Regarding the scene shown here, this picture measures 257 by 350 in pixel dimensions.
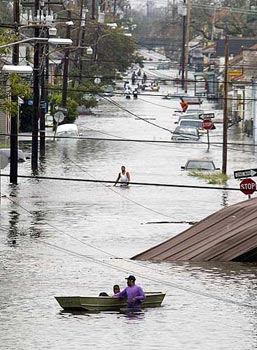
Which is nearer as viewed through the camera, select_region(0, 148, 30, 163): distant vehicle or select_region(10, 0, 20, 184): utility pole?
select_region(10, 0, 20, 184): utility pole

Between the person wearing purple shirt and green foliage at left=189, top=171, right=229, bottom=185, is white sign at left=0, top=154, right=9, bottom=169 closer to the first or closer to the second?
green foliage at left=189, top=171, right=229, bottom=185

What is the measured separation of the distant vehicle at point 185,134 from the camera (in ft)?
284

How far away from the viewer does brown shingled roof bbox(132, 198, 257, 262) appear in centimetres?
4188

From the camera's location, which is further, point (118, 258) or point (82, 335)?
point (118, 258)

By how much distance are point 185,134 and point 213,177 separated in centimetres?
2209

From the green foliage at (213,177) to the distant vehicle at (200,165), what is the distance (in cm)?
163

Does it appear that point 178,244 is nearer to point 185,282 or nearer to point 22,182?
point 185,282

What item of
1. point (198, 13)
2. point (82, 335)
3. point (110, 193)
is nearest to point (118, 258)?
point (82, 335)

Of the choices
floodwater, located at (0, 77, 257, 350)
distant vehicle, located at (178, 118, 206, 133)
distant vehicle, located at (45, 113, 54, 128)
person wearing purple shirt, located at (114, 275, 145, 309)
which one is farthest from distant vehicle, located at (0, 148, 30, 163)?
person wearing purple shirt, located at (114, 275, 145, 309)

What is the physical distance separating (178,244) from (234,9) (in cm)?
13258

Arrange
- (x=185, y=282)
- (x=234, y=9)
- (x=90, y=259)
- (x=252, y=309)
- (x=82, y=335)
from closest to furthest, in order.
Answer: (x=82, y=335) → (x=252, y=309) → (x=185, y=282) → (x=90, y=259) → (x=234, y=9)

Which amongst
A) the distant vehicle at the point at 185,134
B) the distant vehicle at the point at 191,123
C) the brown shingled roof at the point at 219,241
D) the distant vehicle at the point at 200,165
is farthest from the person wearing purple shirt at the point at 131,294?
the distant vehicle at the point at 191,123

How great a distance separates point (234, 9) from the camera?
17450 cm

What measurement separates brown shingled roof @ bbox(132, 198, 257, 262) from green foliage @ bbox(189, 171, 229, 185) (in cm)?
1907
